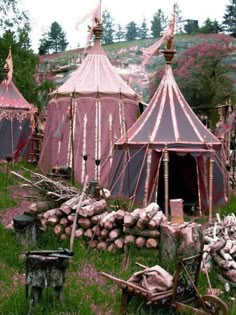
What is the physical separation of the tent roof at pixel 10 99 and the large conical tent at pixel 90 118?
2.95 metres

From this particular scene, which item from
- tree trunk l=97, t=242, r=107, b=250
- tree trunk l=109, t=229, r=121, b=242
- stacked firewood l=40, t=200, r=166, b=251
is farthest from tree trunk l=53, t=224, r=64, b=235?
tree trunk l=109, t=229, r=121, b=242

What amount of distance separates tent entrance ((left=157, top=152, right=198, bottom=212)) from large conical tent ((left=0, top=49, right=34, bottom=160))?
20.9ft

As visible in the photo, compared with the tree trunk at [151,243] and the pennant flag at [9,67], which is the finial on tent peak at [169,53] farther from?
the pennant flag at [9,67]


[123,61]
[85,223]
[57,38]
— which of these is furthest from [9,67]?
[57,38]

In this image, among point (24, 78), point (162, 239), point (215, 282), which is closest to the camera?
point (215, 282)

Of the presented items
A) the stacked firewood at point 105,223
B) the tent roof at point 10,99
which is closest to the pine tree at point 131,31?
the tent roof at point 10,99

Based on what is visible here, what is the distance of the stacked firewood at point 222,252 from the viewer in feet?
21.8

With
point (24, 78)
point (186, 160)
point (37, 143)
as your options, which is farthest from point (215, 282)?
point (24, 78)

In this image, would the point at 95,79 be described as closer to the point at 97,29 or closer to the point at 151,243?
the point at 97,29

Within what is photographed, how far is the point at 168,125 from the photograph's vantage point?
444 inches

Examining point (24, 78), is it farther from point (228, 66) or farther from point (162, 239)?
point (162, 239)

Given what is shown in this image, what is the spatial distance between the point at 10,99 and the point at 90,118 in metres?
4.90

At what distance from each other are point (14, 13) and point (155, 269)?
1723 centimetres

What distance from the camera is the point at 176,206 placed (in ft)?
24.0
